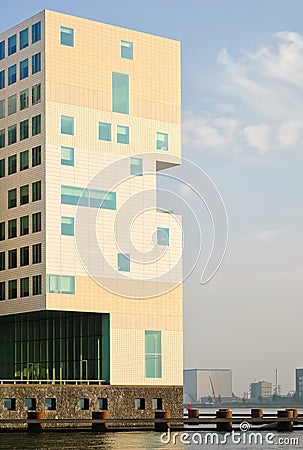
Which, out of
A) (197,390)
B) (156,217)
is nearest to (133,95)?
(156,217)

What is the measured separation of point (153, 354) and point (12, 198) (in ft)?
55.6

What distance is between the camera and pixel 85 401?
275 ft

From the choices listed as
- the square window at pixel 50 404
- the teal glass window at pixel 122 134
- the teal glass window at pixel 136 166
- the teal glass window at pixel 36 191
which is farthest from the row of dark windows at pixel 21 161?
the square window at pixel 50 404

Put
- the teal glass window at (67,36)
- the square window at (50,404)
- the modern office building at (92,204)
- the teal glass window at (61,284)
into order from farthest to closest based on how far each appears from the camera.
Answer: the teal glass window at (67,36), the modern office building at (92,204), the teal glass window at (61,284), the square window at (50,404)

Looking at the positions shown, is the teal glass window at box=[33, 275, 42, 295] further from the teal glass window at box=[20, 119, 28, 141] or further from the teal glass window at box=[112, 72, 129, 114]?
the teal glass window at box=[112, 72, 129, 114]

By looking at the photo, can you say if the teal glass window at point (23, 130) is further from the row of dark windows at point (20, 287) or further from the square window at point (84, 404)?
the square window at point (84, 404)

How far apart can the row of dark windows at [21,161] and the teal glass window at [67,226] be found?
4872mm

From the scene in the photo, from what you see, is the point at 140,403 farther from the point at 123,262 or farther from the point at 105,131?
the point at 105,131

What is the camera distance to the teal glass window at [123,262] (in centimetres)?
8575

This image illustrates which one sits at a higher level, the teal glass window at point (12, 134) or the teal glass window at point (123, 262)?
the teal glass window at point (12, 134)

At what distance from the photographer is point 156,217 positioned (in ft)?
291

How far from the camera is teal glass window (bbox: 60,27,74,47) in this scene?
3369 inches

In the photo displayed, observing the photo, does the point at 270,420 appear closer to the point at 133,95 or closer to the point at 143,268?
the point at 143,268

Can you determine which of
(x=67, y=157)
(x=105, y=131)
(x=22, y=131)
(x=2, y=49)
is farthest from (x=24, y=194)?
(x=2, y=49)
